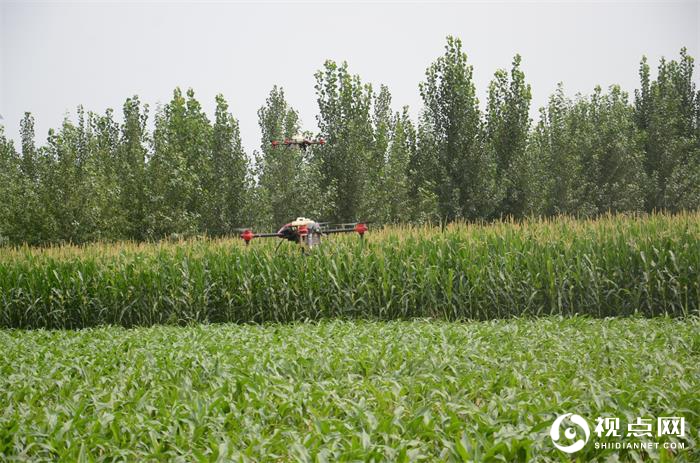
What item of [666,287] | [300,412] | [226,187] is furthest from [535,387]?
[226,187]

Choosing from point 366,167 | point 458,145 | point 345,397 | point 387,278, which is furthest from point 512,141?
point 345,397

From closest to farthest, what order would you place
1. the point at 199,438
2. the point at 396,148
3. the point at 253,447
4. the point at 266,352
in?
the point at 253,447, the point at 199,438, the point at 266,352, the point at 396,148

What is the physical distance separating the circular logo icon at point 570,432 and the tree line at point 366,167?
47.9ft

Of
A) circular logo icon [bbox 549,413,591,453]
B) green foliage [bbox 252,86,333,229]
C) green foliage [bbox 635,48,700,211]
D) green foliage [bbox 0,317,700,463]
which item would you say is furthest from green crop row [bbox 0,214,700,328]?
green foliage [bbox 635,48,700,211]

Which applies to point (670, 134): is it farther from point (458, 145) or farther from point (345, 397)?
point (345, 397)

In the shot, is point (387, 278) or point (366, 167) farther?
point (366, 167)

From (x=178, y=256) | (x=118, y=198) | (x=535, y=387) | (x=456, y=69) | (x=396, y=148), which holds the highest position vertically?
(x=456, y=69)

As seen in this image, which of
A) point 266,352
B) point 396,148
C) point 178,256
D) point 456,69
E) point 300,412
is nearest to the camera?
point 300,412

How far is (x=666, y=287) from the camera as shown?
10758mm

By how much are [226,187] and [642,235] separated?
17.3m

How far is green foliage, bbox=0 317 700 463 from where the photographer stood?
3.63 m

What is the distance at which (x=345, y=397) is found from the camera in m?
4.61

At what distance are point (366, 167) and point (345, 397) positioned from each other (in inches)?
800

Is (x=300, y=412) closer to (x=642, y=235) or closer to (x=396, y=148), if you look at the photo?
(x=642, y=235)
